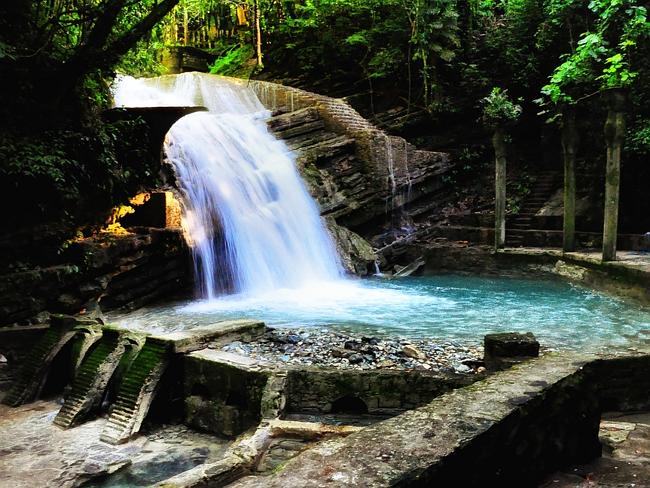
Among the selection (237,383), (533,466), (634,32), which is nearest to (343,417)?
(237,383)

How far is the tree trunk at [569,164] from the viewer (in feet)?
40.1

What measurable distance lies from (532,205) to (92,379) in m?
13.8

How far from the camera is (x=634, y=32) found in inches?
458

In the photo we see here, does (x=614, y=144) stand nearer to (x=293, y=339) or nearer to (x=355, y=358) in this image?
(x=355, y=358)

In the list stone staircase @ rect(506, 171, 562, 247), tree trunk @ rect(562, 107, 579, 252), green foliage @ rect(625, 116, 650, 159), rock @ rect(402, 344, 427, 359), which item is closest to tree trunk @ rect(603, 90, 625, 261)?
tree trunk @ rect(562, 107, 579, 252)

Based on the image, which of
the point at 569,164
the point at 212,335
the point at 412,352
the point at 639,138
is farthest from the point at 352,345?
the point at 639,138

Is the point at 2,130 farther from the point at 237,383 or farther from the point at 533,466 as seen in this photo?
the point at 533,466

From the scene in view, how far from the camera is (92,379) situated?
6.55 meters

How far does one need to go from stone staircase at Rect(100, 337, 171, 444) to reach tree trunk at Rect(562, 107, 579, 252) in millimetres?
10198

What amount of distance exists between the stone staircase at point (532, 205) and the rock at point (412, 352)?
30.9 feet

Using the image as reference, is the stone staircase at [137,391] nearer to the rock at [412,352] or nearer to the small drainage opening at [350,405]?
the small drainage opening at [350,405]

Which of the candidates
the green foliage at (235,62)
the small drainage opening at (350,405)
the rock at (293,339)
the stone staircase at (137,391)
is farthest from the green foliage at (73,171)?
the green foliage at (235,62)

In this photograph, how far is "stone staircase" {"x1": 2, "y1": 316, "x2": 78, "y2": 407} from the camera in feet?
22.9

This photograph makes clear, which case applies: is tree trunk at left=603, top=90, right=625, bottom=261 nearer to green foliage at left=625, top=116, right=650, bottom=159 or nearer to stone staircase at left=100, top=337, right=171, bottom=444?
green foliage at left=625, top=116, right=650, bottom=159
